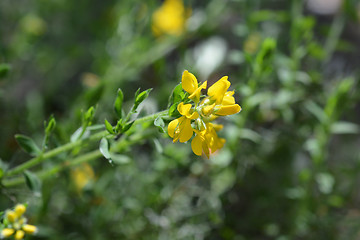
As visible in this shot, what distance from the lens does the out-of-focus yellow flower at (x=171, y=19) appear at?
104 inches

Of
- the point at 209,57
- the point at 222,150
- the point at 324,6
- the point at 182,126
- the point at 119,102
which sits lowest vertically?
the point at 182,126

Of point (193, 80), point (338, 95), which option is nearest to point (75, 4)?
point (338, 95)

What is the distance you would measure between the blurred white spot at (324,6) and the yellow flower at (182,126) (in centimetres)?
291

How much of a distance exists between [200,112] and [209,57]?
1387mm

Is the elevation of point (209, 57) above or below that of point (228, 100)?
above

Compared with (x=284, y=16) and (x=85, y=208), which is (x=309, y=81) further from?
(x=85, y=208)

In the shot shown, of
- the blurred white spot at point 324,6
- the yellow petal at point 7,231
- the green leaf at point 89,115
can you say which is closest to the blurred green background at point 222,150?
the green leaf at point 89,115

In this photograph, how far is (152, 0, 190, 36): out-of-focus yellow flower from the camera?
8.66 feet

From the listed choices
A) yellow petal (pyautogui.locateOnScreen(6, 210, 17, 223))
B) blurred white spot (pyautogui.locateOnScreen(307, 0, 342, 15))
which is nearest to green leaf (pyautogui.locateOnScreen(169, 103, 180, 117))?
yellow petal (pyautogui.locateOnScreen(6, 210, 17, 223))

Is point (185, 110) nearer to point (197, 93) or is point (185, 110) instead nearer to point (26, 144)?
point (197, 93)

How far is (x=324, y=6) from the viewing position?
12.1ft

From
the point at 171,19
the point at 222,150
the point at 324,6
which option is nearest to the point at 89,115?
the point at 222,150

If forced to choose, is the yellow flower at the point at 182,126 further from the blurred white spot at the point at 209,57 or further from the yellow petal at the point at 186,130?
the blurred white spot at the point at 209,57

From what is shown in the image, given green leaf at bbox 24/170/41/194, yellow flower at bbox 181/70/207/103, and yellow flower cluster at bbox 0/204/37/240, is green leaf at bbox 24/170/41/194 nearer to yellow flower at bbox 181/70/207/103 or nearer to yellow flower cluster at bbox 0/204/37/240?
yellow flower cluster at bbox 0/204/37/240
